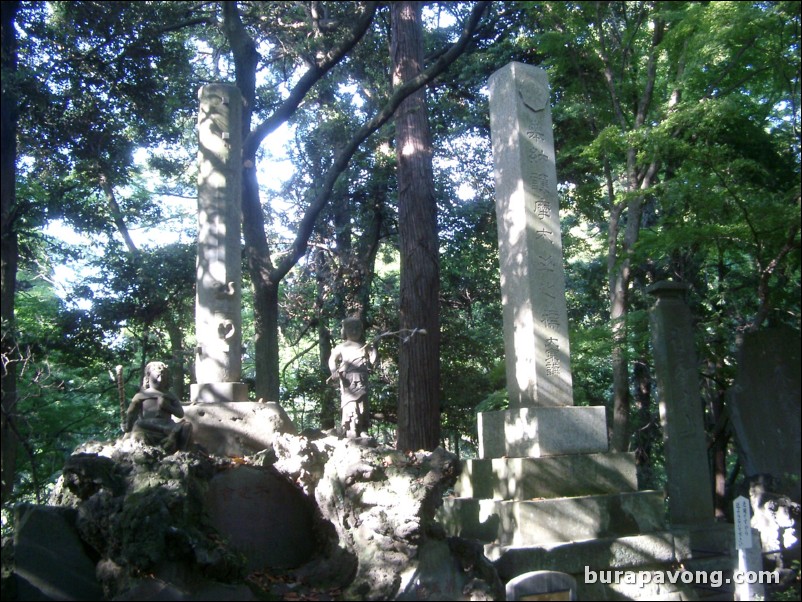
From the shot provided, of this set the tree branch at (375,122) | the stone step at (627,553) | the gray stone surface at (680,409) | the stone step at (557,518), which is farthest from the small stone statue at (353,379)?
the gray stone surface at (680,409)

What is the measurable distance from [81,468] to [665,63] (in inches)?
407

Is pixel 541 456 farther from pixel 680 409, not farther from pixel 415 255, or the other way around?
pixel 415 255

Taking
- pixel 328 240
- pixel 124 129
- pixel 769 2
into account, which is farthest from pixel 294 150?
pixel 769 2

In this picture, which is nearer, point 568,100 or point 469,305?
point 568,100

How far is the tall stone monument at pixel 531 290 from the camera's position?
7.14 m

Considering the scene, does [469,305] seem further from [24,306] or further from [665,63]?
[24,306]

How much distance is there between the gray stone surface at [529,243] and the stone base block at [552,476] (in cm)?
65

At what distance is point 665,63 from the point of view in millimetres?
11609

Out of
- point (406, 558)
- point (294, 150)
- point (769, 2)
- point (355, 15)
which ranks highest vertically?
point (294, 150)

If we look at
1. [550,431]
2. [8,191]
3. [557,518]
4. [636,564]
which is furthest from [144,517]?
[8,191]

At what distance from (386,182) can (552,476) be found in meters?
8.92

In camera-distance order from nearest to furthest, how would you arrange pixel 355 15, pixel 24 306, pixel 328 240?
pixel 355 15
pixel 24 306
pixel 328 240

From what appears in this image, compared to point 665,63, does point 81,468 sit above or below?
below

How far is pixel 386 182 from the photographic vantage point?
574 inches
